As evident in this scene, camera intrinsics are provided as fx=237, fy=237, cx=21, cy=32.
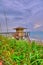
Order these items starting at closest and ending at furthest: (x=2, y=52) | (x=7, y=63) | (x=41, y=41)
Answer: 1. (x=7, y=63)
2. (x=2, y=52)
3. (x=41, y=41)

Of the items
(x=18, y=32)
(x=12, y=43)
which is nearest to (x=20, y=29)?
(x=18, y=32)

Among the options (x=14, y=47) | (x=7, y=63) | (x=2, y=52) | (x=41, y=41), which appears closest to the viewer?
(x=7, y=63)

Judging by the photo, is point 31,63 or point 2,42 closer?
point 31,63

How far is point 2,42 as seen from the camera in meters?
7.50

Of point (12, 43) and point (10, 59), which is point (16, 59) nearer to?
point (10, 59)

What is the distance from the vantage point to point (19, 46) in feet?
25.1

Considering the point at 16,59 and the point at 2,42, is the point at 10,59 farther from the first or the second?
the point at 2,42

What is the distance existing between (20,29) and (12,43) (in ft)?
35.8

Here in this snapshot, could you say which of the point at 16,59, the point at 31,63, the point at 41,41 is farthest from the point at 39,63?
the point at 41,41

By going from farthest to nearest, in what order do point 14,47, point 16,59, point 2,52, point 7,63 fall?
point 14,47 → point 2,52 → point 16,59 → point 7,63

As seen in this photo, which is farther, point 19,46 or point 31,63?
point 19,46

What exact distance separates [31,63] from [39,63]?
0.21 m

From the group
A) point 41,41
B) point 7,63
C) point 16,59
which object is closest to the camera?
point 7,63

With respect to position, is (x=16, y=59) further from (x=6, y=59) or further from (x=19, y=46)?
(x=19, y=46)
